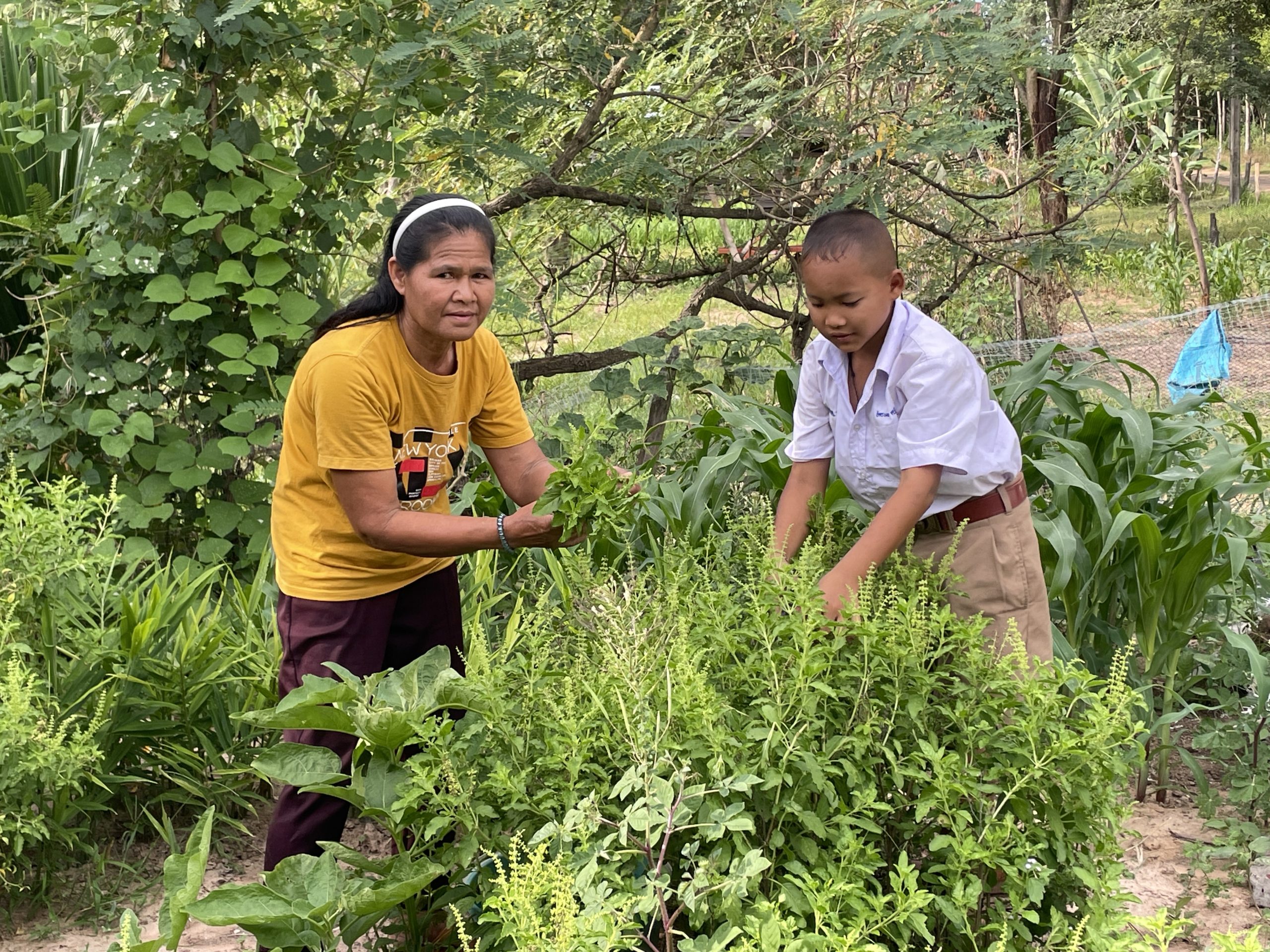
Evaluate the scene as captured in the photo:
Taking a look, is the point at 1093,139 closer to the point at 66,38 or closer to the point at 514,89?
the point at 514,89

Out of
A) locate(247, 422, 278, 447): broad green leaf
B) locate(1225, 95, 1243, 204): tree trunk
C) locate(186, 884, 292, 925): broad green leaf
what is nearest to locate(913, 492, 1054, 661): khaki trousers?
locate(186, 884, 292, 925): broad green leaf

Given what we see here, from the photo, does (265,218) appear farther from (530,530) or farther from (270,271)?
(530,530)

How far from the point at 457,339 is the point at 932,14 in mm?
2425

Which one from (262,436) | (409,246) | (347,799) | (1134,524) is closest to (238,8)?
(262,436)

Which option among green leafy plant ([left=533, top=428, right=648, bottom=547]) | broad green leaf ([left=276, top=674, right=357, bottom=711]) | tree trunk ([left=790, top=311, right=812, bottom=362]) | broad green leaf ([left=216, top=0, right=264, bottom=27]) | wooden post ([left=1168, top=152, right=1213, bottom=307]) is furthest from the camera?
wooden post ([left=1168, top=152, right=1213, bottom=307])

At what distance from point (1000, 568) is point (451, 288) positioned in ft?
4.30

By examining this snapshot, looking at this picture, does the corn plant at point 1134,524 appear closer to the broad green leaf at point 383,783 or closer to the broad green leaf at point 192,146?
the broad green leaf at point 383,783

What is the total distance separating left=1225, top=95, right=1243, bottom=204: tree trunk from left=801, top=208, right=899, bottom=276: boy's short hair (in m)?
16.2

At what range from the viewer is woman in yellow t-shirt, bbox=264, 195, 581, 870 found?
2.27m

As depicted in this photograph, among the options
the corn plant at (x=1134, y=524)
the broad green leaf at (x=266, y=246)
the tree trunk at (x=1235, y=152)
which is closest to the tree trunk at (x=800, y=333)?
the corn plant at (x=1134, y=524)

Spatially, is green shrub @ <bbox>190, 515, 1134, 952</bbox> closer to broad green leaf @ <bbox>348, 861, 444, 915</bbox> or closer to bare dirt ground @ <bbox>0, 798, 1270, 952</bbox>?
broad green leaf @ <bbox>348, 861, 444, 915</bbox>

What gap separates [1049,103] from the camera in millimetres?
8172

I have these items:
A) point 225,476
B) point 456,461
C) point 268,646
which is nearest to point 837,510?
point 456,461

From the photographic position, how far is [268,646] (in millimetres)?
3111
